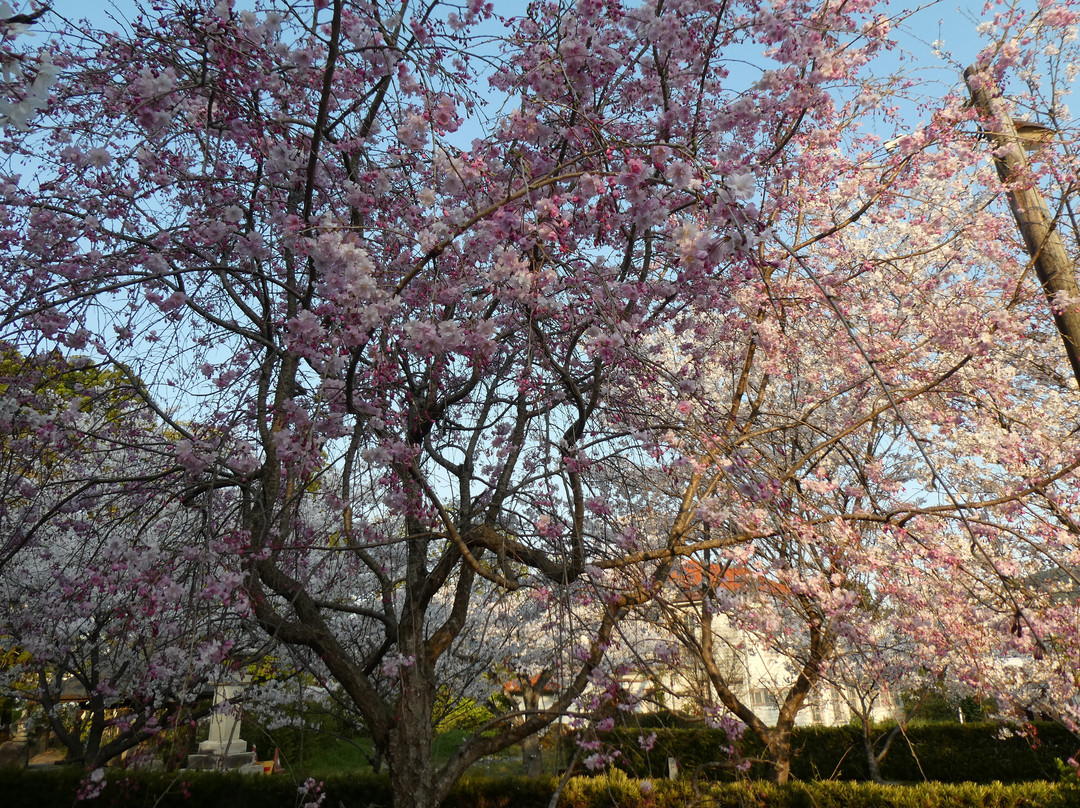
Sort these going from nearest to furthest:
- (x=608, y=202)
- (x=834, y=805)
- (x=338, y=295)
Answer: (x=338, y=295) < (x=608, y=202) < (x=834, y=805)

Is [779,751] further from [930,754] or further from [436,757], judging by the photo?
[436,757]

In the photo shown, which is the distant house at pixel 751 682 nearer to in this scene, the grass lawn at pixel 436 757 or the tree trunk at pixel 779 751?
the tree trunk at pixel 779 751

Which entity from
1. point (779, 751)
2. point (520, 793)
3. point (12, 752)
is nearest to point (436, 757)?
point (520, 793)

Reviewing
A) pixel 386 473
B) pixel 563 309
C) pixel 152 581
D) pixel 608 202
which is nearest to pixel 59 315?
pixel 152 581

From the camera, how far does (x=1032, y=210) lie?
413cm

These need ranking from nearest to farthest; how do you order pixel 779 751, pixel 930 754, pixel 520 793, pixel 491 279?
pixel 491 279
pixel 779 751
pixel 520 793
pixel 930 754

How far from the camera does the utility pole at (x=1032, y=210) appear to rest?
151 inches

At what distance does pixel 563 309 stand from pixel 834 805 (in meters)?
5.95

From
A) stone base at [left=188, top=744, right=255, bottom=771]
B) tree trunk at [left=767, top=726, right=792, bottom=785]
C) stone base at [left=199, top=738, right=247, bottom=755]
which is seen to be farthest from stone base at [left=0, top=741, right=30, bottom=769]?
tree trunk at [left=767, top=726, right=792, bottom=785]

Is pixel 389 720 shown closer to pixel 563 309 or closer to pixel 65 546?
pixel 563 309

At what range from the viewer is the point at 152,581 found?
3.19 metres

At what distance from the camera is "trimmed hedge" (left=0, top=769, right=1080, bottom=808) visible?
6.03 m

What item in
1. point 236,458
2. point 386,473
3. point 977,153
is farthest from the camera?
point 977,153

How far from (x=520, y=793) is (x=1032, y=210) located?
302 inches
